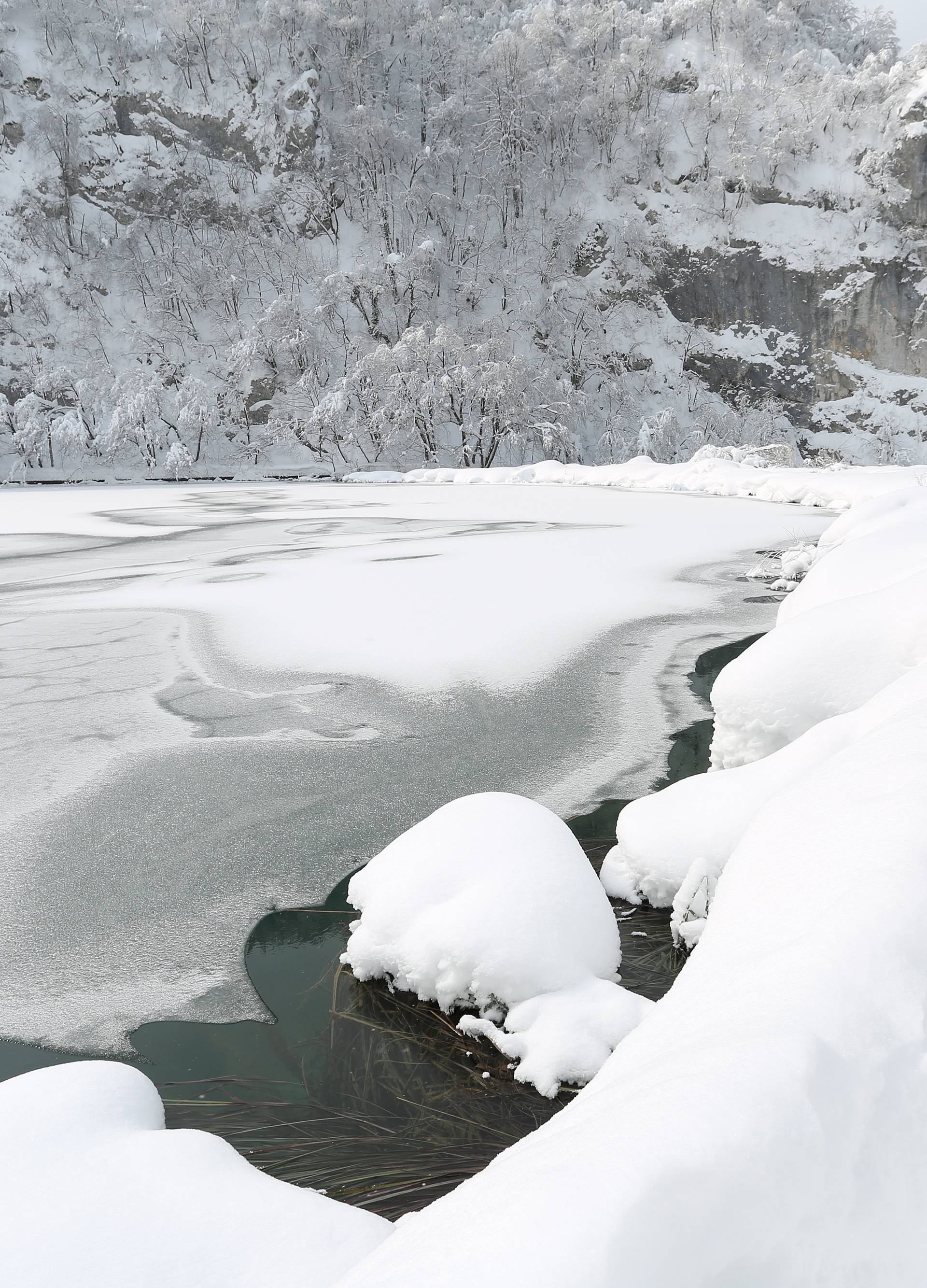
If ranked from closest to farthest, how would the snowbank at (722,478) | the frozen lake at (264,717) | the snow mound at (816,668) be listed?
the frozen lake at (264,717)
the snow mound at (816,668)
the snowbank at (722,478)

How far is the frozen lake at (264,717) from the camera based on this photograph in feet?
6.73

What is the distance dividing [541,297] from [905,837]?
26.9 metres

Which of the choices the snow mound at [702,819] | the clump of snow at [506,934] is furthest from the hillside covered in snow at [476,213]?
the clump of snow at [506,934]

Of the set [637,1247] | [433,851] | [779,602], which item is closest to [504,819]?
[433,851]

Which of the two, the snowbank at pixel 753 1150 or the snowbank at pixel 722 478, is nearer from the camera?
the snowbank at pixel 753 1150

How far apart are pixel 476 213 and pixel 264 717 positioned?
27.7 meters

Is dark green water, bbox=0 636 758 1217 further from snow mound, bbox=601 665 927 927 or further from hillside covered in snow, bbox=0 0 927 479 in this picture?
hillside covered in snow, bbox=0 0 927 479

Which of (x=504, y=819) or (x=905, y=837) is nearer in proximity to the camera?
(x=905, y=837)

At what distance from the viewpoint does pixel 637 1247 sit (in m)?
0.66

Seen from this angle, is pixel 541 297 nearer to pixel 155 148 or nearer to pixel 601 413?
pixel 601 413

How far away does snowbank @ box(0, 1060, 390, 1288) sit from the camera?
0.96 metres

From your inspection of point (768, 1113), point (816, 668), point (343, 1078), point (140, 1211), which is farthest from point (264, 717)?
point (768, 1113)

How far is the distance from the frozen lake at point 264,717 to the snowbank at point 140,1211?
1.79 ft

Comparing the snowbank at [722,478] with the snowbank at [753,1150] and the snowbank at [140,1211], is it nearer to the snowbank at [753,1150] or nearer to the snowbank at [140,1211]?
the snowbank at [753,1150]
